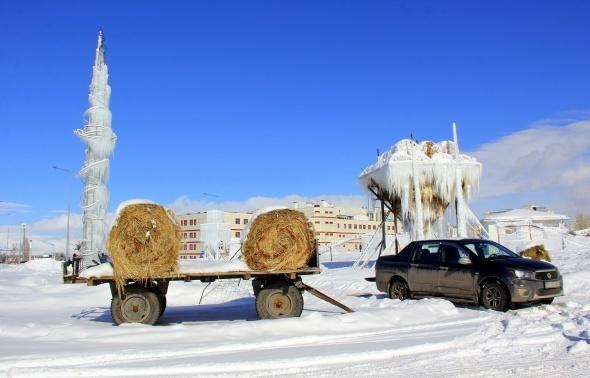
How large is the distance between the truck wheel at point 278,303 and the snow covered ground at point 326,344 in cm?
100

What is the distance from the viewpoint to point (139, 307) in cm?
1158

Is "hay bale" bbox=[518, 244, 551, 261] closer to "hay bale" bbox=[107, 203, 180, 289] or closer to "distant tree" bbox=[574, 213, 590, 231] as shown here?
"hay bale" bbox=[107, 203, 180, 289]

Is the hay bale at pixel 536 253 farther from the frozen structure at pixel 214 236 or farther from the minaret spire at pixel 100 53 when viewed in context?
the frozen structure at pixel 214 236

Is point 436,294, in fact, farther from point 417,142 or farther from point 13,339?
point 417,142

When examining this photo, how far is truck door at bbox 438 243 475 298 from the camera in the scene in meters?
13.5

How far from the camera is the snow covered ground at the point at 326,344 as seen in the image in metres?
7.16

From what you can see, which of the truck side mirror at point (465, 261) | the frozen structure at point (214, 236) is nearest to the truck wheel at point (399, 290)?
the truck side mirror at point (465, 261)

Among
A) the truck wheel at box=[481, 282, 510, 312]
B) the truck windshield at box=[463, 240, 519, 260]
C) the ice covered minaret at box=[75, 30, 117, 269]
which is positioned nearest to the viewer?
the truck wheel at box=[481, 282, 510, 312]

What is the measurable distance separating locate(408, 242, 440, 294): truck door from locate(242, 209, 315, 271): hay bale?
4.19 metres

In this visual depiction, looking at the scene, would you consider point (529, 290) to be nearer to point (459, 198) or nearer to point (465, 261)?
point (465, 261)

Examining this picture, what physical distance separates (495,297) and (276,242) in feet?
17.1

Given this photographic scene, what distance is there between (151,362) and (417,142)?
20171 mm

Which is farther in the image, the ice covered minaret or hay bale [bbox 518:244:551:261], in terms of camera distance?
the ice covered minaret

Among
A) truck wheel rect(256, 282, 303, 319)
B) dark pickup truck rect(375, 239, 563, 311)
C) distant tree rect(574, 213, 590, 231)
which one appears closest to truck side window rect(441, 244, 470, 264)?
dark pickup truck rect(375, 239, 563, 311)
